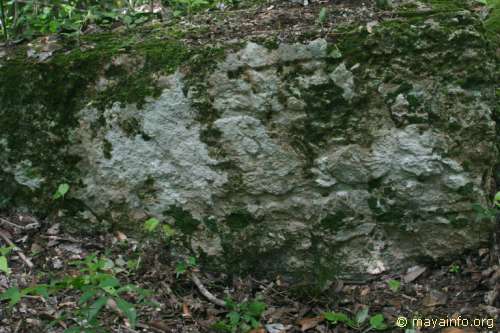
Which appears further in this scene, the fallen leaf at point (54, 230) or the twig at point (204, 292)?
the fallen leaf at point (54, 230)

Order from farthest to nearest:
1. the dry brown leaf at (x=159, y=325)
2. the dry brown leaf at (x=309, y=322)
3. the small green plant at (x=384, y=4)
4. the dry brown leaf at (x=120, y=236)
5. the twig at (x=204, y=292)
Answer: the dry brown leaf at (x=120, y=236) → the small green plant at (x=384, y=4) → the twig at (x=204, y=292) → the dry brown leaf at (x=309, y=322) → the dry brown leaf at (x=159, y=325)

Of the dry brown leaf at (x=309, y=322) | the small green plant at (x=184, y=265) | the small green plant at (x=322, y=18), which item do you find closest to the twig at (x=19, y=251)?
the small green plant at (x=184, y=265)

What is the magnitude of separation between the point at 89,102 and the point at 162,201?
2.29ft

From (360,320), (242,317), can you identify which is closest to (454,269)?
(360,320)

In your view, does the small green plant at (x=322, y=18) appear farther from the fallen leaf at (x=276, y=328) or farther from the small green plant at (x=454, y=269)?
the fallen leaf at (x=276, y=328)

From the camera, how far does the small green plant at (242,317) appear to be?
267 cm

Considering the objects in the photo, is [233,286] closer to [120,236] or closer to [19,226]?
[120,236]

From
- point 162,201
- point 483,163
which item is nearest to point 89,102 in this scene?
point 162,201

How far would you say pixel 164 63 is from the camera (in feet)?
9.73

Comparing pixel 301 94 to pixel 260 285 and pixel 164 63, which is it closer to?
pixel 164 63

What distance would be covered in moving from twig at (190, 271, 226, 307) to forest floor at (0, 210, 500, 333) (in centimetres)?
2

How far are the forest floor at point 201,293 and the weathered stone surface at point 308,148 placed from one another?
0.38 ft

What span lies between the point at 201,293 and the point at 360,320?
85 cm

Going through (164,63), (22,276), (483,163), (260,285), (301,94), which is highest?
(164,63)
